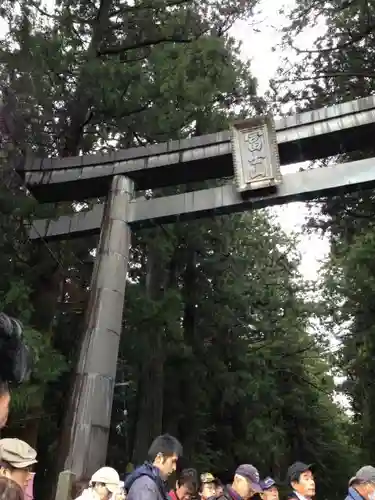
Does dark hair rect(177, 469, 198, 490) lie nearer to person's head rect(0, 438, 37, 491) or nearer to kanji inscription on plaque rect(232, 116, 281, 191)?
person's head rect(0, 438, 37, 491)

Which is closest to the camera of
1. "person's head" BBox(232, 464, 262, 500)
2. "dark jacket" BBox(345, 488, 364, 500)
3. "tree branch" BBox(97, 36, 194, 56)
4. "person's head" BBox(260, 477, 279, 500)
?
"person's head" BBox(232, 464, 262, 500)

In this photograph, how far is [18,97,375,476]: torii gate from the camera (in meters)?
5.88

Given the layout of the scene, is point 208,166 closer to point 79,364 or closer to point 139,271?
point 79,364

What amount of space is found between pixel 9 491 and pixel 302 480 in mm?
2852

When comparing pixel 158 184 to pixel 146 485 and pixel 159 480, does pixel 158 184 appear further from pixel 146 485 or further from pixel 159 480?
pixel 146 485

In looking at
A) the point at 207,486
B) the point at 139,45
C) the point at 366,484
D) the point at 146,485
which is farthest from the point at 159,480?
the point at 139,45

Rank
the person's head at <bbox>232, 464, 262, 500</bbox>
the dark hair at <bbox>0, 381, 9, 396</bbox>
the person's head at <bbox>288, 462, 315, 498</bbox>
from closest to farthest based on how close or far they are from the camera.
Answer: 1. the dark hair at <bbox>0, 381, 9, 396</bbox>
2. the person's head at <bbox>232, 464, 262, 500</bbox>
3. the person's head at <bbox>288, 462, 315, 498</bbox>

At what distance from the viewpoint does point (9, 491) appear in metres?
1.65

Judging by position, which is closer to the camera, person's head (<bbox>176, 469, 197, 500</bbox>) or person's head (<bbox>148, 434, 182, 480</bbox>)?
person's head (<bbox>148, 434, 182, 480</bbox>)

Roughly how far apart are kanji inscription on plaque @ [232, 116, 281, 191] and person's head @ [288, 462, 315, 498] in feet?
11.4

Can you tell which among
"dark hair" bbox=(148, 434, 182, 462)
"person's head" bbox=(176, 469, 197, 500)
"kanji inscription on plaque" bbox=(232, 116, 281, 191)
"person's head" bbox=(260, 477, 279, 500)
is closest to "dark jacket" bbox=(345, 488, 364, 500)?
"person's head" bbox=(260, 477, 279, 500)

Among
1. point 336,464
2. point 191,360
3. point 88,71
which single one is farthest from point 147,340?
point 336,464

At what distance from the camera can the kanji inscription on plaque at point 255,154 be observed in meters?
6.51

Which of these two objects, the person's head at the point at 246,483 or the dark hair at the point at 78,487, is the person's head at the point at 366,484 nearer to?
the person's head at the point at 246,483
